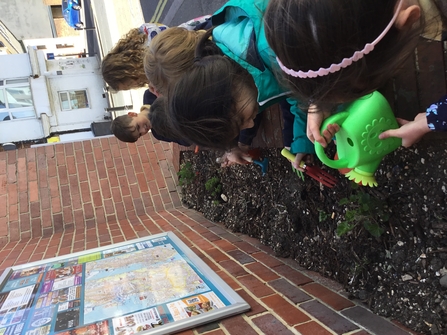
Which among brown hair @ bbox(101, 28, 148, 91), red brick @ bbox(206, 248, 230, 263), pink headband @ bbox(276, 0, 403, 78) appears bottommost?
red brick @ bbox(206, 248, 230, 263)

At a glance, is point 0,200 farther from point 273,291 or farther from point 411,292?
point 411,292

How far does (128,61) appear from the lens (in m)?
2.83

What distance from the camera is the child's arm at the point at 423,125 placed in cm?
111

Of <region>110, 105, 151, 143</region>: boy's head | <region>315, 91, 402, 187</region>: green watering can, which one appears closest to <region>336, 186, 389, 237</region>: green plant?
<region>315, 91, 402, 187</region>: green watering can

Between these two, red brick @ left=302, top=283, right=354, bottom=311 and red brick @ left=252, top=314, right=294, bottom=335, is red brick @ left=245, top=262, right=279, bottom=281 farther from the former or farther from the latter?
red brick @ left=252, top=314, right=294, bottom=335

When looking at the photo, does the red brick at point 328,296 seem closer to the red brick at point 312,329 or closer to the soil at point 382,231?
the soil at point 382,231

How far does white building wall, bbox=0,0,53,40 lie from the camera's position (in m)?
16.8

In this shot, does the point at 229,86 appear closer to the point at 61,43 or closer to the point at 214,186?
the point at 214,186

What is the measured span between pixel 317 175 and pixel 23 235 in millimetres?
Answer: 2902

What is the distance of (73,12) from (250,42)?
893 centimetres

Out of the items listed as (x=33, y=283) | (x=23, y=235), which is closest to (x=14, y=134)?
(x=23, y=235)

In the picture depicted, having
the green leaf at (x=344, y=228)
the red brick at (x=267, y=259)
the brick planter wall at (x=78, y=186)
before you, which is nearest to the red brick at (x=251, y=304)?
the red brick at (x=267, y=259)

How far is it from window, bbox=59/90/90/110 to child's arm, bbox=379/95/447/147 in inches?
408

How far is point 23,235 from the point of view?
11.8 feet
